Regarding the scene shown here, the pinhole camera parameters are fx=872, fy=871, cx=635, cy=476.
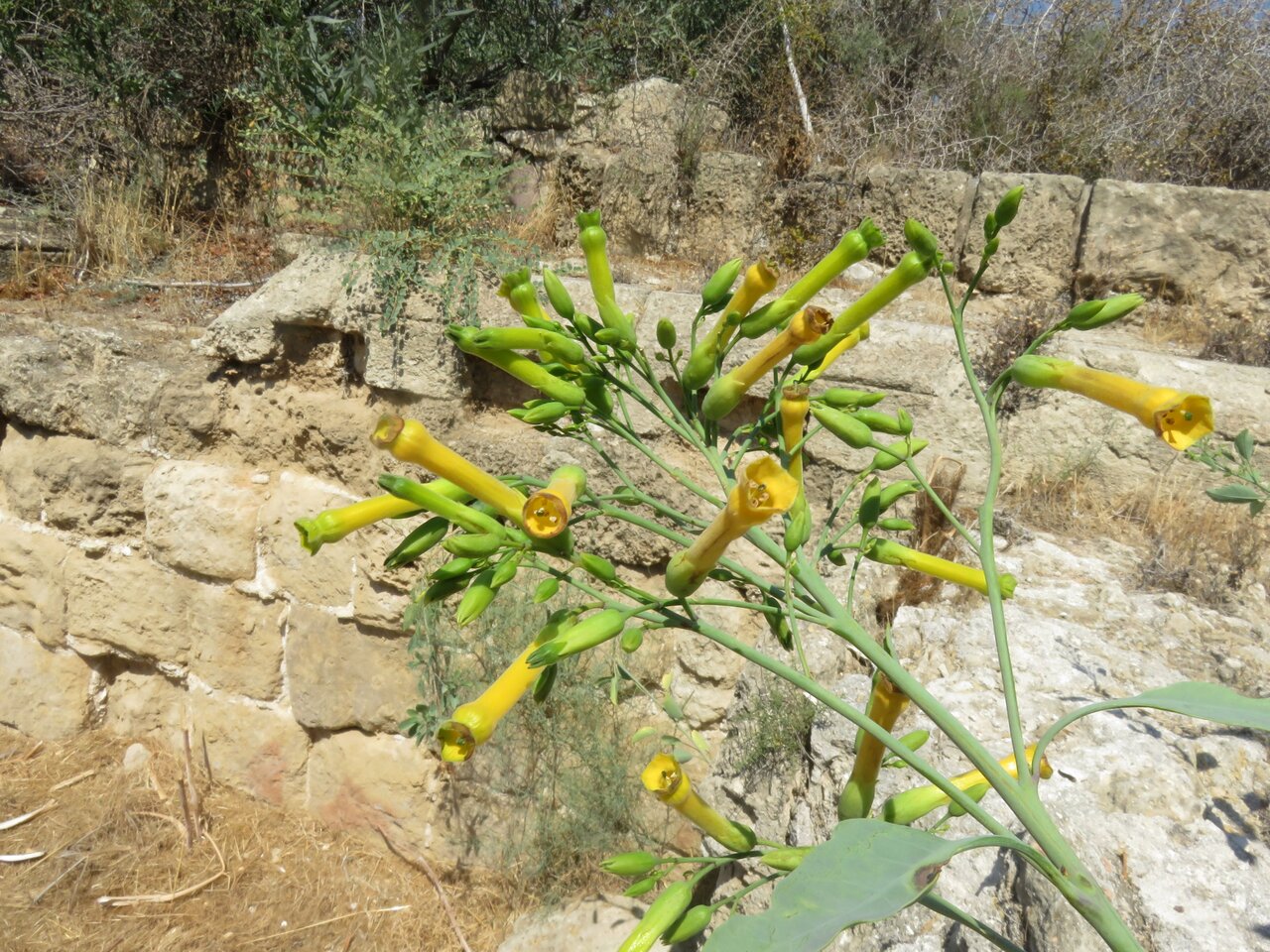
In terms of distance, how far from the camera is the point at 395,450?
2.66 ft

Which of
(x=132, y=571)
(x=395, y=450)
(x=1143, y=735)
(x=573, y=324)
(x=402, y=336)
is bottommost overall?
(x=132, y=571)

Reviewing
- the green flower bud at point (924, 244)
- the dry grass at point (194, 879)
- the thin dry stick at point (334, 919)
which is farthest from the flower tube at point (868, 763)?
the thin dry stick at point (334, 919)

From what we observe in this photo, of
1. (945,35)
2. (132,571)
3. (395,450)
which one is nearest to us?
(395,450)

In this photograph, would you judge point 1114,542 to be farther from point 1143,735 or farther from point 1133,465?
point 1143,735

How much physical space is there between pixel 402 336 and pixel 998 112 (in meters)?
4.02

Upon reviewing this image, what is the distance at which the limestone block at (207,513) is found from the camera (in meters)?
3.01

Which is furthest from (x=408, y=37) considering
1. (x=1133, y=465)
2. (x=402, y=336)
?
(x=1133, y=465)

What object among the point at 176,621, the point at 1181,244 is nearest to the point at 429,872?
the point at 176,621

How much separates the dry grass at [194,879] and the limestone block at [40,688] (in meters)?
0.12

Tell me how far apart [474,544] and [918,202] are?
3.91 metres

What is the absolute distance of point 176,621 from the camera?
3193 mm

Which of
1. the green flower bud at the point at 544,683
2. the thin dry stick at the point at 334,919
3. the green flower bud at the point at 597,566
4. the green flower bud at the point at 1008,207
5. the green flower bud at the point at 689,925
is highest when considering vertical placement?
the green flower bud at the point at 1008,207

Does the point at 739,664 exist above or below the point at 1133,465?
below

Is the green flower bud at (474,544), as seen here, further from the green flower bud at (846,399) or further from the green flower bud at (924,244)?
the green flower bud at (924,244)
